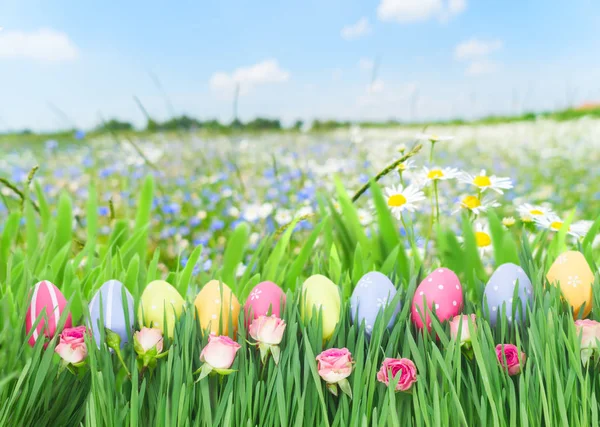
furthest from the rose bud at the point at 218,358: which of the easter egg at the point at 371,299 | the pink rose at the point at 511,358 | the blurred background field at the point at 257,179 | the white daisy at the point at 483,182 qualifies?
the white daisy at the point at 483,182

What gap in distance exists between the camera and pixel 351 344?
3.09 feet

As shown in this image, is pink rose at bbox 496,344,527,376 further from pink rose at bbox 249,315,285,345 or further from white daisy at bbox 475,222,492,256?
white daisy at bbox 475,222,492,256

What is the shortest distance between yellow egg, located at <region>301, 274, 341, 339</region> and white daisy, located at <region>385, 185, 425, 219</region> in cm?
43

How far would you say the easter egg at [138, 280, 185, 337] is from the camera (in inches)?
39.1

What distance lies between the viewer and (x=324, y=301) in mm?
994

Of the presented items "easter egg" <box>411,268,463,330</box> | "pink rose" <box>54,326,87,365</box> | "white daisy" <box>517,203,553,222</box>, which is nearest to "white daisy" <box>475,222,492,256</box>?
"white daisy" <box>517,203,553,222</box>

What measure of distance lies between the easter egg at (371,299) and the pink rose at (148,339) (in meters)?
0.31

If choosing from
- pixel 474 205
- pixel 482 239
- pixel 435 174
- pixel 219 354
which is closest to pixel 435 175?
pixel 435 174

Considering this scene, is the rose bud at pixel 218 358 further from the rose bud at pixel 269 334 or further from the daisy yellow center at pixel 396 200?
the daisy yellow center at pixel 396 200

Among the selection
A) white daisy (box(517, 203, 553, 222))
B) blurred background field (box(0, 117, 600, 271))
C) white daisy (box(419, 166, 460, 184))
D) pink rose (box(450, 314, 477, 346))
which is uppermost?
white daisy (box(419, 166, 460, 184))

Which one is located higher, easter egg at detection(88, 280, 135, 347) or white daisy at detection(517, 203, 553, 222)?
white daisy at detection(517, 203, 553, 222)

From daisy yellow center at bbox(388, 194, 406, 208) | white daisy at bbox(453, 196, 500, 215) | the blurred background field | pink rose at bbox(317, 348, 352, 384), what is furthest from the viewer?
the blurred background field

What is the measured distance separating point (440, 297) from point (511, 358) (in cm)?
15

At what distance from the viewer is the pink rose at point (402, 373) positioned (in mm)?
835
